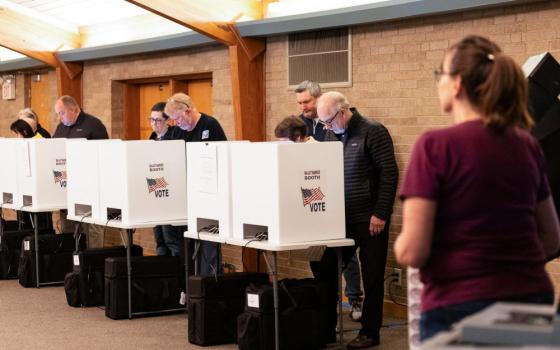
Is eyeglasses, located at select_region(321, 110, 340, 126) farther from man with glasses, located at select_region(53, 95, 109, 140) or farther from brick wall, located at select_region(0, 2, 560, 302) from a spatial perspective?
man with glasses, located at select_region(53, 95, 109, 140)

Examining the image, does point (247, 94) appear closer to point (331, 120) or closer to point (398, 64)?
point (398, 64)

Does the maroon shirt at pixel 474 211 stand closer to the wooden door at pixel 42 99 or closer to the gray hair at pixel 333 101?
the gray hair at pixel 333 101

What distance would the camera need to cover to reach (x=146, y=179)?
608cm

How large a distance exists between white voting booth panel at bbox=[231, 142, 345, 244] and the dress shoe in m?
0.66

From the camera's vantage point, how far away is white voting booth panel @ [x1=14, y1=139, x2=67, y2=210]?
7473 mm

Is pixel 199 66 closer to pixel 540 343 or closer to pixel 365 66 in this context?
pixel 365 66

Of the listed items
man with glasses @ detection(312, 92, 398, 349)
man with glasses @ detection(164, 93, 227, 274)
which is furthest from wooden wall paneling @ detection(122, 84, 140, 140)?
man with glasses @ detection(312, 92, 398, 349)

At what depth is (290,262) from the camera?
722 cm

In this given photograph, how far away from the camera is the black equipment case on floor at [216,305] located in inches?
210

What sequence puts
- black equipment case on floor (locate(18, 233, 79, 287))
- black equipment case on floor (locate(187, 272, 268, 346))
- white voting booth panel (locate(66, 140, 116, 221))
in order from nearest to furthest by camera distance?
black equipment case on floor (locate(187, 272, 268, 346))
white voting booth panel (locate(66, 140, 116, 221))
black equipment case on floor (locate(18, 233, 79, 287))

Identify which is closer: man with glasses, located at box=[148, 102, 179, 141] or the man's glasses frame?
the man's glasses frame

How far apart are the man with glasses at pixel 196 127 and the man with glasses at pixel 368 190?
1358mm

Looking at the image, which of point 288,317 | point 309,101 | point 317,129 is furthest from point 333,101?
point 288,317

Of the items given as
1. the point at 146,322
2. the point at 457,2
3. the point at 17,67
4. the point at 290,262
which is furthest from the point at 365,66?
the point at 17,67
